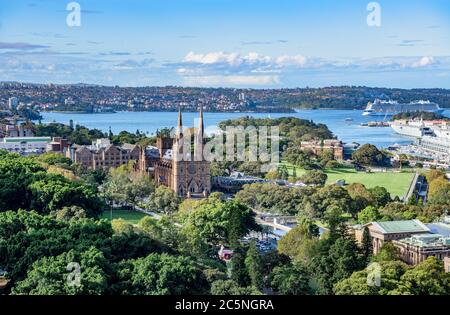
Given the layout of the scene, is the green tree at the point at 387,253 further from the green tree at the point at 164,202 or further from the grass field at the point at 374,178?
the grass field at the point at 374,178


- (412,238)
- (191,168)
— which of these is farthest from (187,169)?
(412,238)

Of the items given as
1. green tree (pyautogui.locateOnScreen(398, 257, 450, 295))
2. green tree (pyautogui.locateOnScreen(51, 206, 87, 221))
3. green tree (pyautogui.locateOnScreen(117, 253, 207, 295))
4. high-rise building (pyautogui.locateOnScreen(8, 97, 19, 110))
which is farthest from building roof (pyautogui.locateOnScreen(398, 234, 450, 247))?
high-rise building (pyautogui.locateOnScreen(8, 97, 19, 110))

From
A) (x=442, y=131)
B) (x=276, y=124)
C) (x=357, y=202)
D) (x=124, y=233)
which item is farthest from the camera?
(x=442, y=131)

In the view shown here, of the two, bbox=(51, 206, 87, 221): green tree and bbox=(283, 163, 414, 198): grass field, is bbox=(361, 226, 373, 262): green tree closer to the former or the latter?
bbox=(51, 206, 87, 221): green tree

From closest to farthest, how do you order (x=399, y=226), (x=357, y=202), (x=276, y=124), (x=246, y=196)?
1. (x=399, y=226)
2. (x=357, y=202)
3. (x=246, y=196)
4. (x=276, y=124)

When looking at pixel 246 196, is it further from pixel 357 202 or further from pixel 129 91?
pixel 129 91

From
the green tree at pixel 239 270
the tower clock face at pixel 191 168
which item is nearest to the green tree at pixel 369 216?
the green tree at pixel 239 270

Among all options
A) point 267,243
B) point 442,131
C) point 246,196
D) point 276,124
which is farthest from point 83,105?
point 267,243

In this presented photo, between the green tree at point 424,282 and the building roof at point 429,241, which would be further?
the building roof at point 429,241
